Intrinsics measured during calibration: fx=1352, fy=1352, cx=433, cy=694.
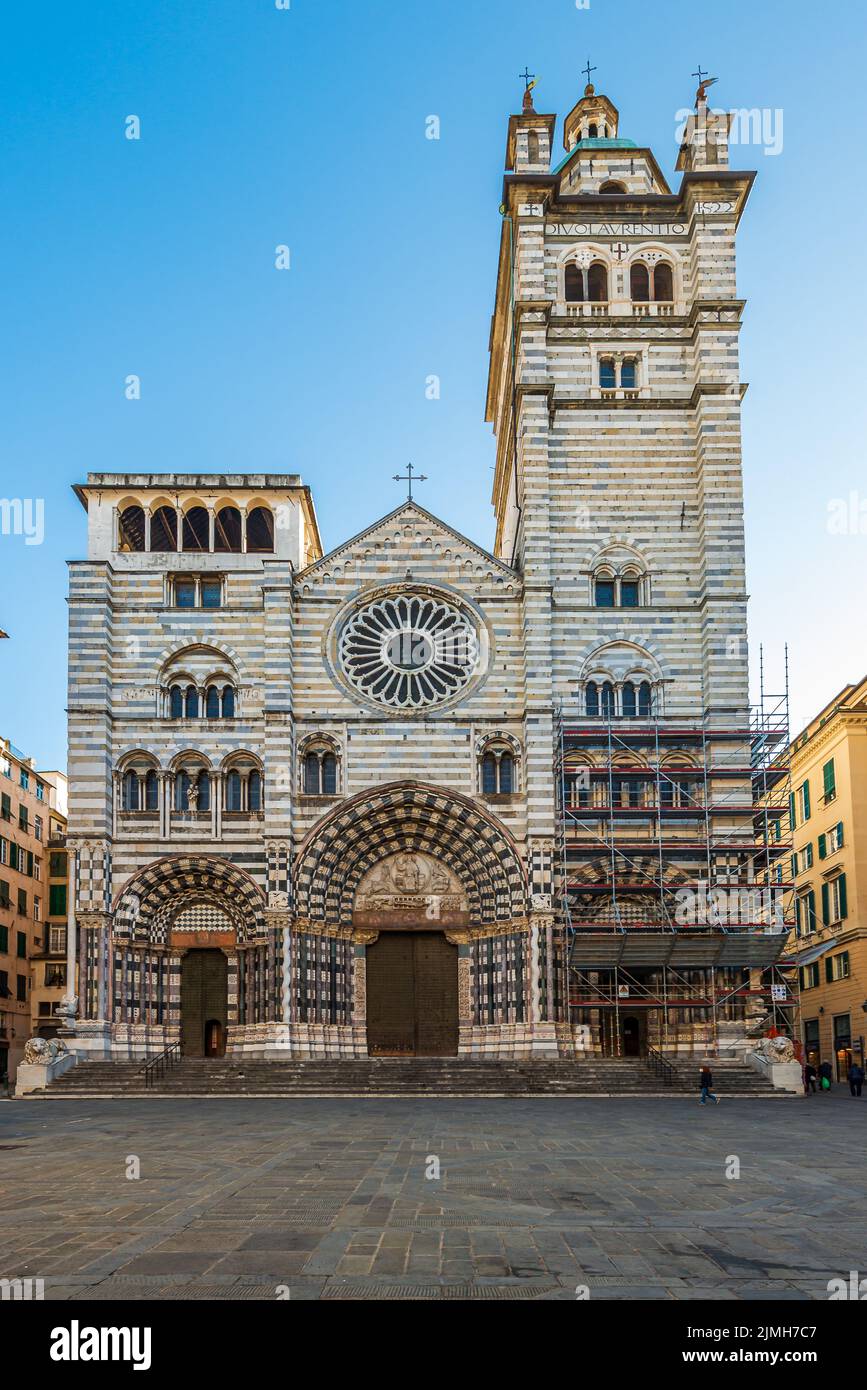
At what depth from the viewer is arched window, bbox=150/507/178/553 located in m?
44.1

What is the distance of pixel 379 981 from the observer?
41.4 meters

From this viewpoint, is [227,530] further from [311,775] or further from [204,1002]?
[204,1002]

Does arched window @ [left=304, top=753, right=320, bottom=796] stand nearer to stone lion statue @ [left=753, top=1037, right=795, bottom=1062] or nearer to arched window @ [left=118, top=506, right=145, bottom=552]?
arched window @ [left=118, top=506, right=145, bottom=552]

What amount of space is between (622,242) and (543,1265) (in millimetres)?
40324

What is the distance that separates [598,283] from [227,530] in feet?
49.2

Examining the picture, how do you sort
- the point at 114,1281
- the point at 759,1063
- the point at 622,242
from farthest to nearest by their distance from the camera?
the point at 622,242 < the point at 759,1063 < the point at 114,1281

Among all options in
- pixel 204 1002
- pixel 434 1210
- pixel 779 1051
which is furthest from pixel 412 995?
pixel 434 1210

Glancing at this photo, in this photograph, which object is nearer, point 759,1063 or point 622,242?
point 759,1063

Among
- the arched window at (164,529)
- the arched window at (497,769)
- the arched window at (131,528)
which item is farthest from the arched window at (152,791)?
the arched window at (497,769)

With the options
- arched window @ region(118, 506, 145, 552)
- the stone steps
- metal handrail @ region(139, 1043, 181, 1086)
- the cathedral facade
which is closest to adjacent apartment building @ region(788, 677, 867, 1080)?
the cathedral facade

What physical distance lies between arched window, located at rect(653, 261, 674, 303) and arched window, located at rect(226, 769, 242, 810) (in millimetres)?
21123
